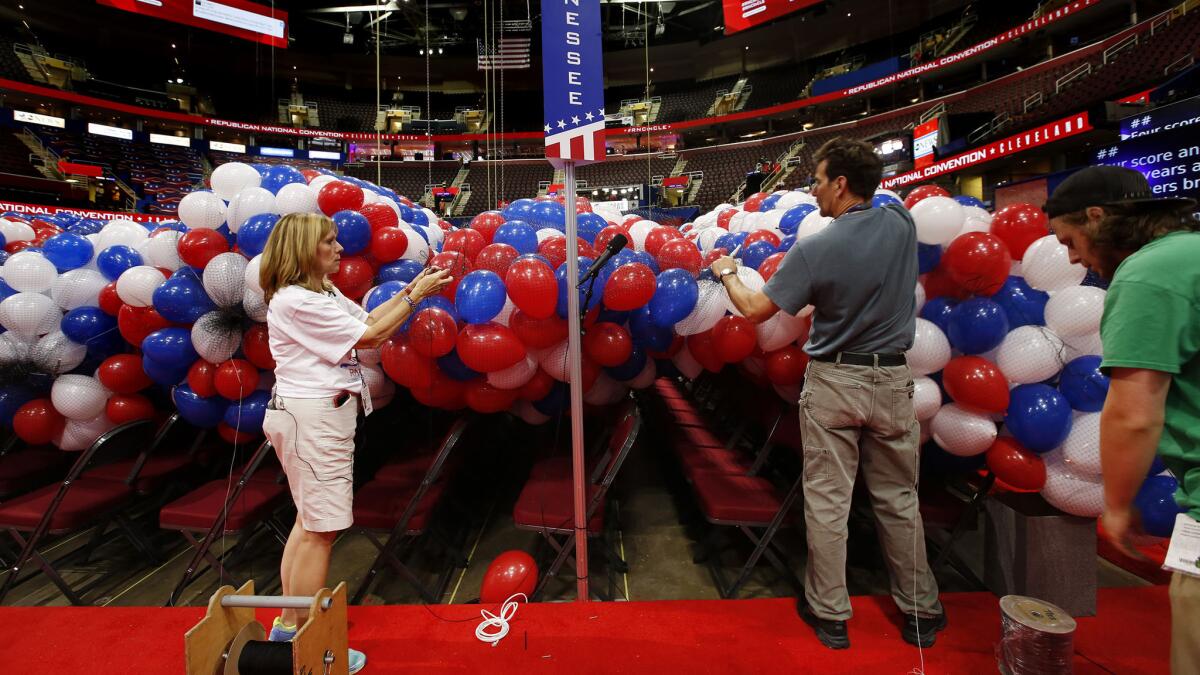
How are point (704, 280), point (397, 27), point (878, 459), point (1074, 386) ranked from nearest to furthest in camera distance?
1. point (878, 459)
2. point (1074, 386)
3. point (704, 280)
4. point (397, 27)

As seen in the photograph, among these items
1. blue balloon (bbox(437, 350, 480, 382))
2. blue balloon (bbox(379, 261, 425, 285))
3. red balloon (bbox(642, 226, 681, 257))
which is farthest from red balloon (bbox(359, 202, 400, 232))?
red balloon (bbox(642, 226, 681, 257))

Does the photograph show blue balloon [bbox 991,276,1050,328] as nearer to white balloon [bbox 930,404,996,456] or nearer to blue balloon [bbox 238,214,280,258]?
white balloon [bbox 930,404,996,456]

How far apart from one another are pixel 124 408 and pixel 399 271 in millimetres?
1827

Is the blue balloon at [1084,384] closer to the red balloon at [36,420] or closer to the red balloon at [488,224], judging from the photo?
the red balloon at [488,224]

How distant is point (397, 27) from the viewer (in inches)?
709

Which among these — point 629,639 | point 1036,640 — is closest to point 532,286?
point 629,639

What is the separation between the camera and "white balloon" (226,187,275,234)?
7.76ft

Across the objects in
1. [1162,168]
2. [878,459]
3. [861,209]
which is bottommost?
[878,459]

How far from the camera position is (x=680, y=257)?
2320mm

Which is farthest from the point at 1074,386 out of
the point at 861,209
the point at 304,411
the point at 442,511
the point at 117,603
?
the point at 117,603

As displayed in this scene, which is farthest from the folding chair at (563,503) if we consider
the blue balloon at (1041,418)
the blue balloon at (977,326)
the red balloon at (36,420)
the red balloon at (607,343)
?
the red balloon at (36,420)

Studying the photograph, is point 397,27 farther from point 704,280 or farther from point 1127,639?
point 1127,639

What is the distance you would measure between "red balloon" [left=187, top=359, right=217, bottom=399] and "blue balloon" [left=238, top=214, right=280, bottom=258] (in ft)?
2.06

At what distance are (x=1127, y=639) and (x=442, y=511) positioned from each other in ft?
10.6
